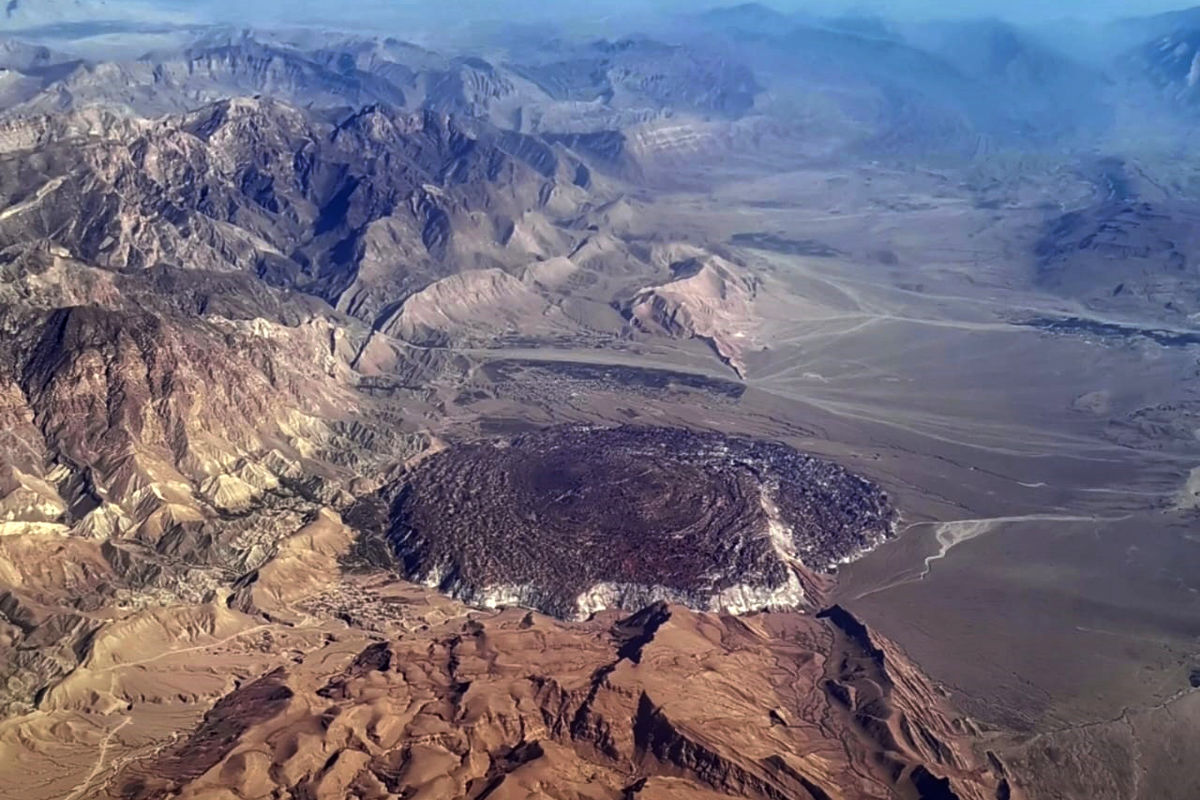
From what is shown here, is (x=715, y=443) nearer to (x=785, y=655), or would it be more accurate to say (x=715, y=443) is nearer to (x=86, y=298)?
(x=785, y=655)

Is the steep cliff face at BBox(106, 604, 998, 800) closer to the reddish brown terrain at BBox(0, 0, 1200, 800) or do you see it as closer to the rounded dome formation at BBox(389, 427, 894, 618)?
the reddish brown terrain at BBox(0, 0, 1200, 800)

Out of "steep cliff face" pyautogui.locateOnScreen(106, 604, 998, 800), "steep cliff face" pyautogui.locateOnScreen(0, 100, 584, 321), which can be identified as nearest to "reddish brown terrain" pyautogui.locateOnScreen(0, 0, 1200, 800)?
"steep cliff face" pyautogui.locateOnScreen(106, 604, 998, 800)

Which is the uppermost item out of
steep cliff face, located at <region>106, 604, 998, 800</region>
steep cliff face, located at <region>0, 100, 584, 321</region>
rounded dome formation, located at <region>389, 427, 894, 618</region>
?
steep cliff face, located at <region>0, 100, 584, 321</region>

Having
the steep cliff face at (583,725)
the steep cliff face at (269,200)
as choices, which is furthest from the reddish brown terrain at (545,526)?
the steep cliff face at (269,200)

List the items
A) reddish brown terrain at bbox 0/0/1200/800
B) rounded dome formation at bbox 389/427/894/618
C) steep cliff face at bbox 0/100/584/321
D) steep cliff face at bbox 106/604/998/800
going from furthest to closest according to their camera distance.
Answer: steep cliff face at bbox 0/100/584/321
rounded dome formation at bbox 389/427/894/618
reddish brown terrain at bbox 0/0/1200/800
steep cliff face at bbox 106/604/998/800

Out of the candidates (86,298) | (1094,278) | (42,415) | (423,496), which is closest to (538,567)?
(423,496)

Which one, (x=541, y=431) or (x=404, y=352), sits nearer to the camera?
(x=541, y=431)

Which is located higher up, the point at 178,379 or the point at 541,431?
the point at 178,379
